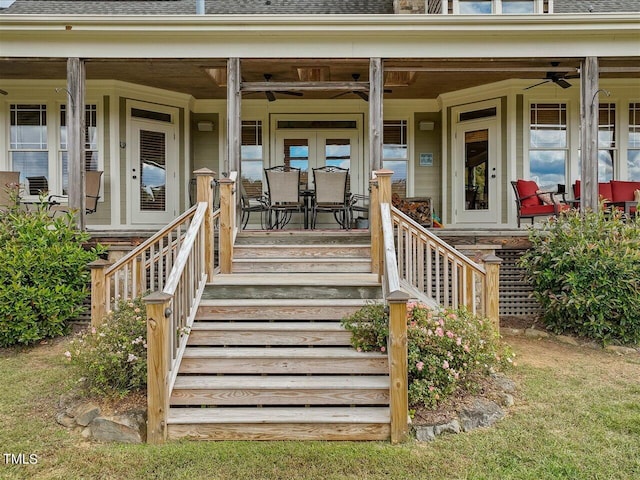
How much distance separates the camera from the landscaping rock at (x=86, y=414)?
113 inches

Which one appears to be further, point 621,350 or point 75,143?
point 75,143

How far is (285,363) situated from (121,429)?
3.70 ft

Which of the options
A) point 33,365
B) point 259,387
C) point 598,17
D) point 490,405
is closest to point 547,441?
point 490,405

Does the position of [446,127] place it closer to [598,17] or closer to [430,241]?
[598,17]

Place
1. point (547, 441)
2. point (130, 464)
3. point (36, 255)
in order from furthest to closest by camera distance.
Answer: point (36, 255) → point (547, 441) → point (130, 464)

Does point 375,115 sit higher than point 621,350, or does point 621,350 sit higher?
point 375,115

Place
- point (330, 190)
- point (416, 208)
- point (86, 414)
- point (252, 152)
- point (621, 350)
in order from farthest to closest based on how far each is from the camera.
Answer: point (252, 152)
point (416, 208)
point (330, 190)
point (621, 350)
point (86, 414)

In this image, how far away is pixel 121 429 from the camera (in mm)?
2758

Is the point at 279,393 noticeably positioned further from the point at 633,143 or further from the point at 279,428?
the point at 633,143

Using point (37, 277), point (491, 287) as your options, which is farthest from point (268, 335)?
point (37, 277)

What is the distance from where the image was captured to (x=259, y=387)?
2977 millimetres

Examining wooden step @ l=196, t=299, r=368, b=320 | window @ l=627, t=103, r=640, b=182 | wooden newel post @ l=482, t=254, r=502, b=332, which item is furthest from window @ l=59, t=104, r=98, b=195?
window @ l=627, t=103, r=640, b=182

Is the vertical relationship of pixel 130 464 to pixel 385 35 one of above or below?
below

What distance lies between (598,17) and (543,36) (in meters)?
0.62
